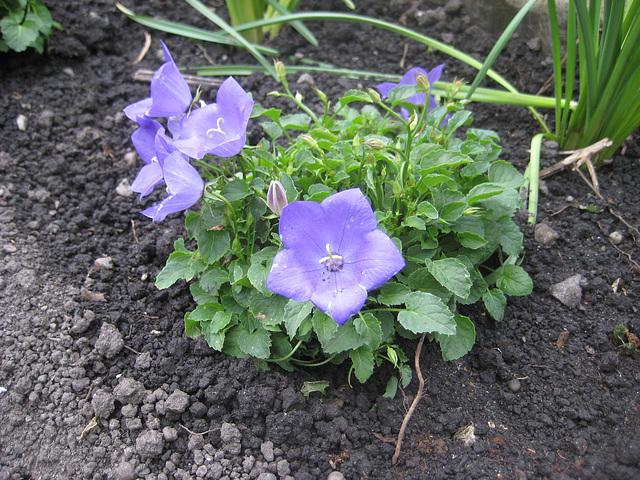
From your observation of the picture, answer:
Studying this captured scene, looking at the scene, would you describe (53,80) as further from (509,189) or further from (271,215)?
(509,189)

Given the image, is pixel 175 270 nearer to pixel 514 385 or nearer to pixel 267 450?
pixel 267 450

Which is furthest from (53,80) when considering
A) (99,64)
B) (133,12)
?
(133,12)

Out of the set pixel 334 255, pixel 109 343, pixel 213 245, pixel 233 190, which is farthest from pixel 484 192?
pixel 109 343

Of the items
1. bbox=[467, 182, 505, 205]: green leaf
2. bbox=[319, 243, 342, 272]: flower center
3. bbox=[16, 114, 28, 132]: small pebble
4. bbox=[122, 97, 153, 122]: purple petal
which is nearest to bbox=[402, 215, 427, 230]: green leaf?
bbox=[467, 182, 505, 205]: green leaf

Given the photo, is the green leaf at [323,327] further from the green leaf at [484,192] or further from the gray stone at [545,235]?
the gray stone at [545,235]

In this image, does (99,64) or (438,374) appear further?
(99,64)

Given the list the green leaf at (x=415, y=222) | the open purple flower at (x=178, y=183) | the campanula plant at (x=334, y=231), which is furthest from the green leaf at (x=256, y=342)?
the green leaf at (x=415, y=222)

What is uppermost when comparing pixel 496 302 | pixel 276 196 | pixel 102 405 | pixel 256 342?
pixel 276 196

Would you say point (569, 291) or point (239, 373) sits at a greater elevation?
point (569, 291)
